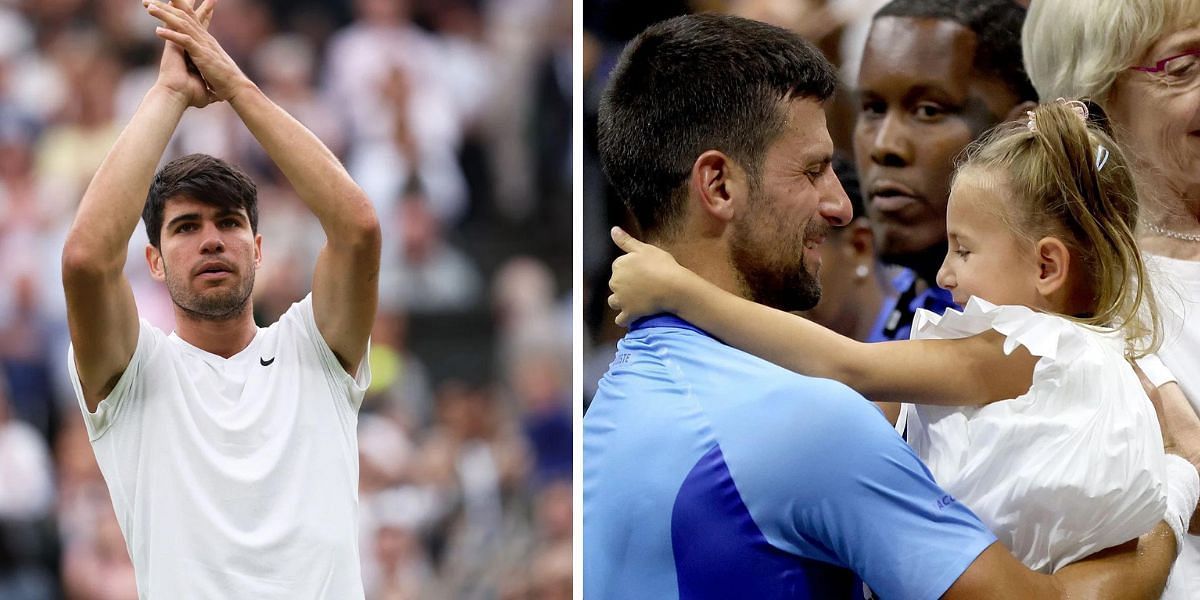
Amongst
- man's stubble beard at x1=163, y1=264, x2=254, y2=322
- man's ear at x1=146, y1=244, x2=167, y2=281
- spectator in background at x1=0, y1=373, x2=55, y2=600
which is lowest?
spectator in background at x1=0, y1=373, x2=55, y2=600

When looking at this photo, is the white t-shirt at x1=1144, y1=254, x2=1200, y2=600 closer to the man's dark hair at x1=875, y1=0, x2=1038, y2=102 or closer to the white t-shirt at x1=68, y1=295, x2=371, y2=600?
the man's dark hair at x1=875, y1=0, x2=1038, y2=102

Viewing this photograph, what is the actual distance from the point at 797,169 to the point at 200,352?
3.27 feet

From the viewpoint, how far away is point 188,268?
194cm

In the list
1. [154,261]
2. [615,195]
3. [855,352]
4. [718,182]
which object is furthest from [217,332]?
[615,195]

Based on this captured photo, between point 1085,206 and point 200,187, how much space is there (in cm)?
134

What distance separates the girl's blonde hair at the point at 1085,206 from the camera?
1584 mm

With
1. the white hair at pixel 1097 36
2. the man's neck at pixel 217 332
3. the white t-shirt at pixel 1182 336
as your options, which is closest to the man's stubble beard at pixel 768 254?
the white t-shirt at pixel 1182 336

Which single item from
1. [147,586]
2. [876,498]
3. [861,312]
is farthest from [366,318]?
[861,312]

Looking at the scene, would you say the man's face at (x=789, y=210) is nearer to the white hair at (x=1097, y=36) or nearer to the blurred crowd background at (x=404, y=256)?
the white hair at (x=1097, y=36)

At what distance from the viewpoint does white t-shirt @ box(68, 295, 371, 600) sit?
1841mm

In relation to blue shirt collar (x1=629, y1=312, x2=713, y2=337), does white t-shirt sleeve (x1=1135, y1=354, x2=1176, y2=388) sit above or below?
below

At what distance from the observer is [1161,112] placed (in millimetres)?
1947

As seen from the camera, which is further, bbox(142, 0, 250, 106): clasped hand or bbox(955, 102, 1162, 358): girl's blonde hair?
bbox(142, 0, 250, 106): clasped hand

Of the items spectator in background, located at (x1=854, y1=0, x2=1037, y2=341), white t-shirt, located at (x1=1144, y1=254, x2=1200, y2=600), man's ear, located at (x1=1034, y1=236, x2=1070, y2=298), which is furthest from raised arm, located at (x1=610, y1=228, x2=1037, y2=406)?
spectator in background, located at (x1=854, y1=0, x2=1037, y2=341)
